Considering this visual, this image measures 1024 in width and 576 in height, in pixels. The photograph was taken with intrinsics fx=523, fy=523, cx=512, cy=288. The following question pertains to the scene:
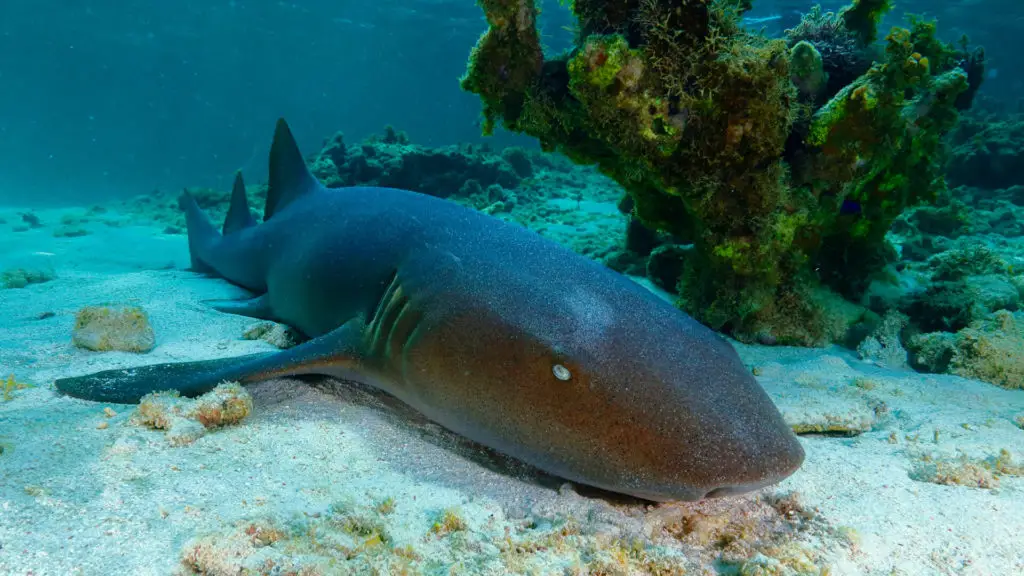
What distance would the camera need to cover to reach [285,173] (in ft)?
16.6

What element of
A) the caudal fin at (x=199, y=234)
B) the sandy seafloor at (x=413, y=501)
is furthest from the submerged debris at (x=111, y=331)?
the caudal fin at (x=199, y=234)

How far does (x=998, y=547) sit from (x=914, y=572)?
16.1 inches

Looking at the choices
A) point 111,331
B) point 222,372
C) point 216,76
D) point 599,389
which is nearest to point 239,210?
point 111,331

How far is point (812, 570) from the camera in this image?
5.47ft

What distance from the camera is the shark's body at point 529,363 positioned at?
1.85 meters

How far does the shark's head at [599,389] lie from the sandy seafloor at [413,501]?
217mm

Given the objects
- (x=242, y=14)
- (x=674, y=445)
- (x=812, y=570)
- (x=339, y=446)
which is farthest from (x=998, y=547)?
(x=242, y=14)

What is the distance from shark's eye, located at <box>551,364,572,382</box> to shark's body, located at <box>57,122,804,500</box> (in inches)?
0.5

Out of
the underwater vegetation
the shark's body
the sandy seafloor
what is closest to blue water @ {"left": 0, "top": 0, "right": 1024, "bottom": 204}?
the underwater vegetation

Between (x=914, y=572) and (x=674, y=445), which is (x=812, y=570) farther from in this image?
(x=674, y=445)

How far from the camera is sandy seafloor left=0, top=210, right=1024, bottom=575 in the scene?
5.17 ft

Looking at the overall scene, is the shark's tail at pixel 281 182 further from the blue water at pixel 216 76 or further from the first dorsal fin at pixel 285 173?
the blue water at pixel 216 76

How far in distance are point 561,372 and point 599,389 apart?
0.54 ft

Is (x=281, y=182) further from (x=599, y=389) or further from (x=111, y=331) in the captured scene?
(x=599, y=389)
